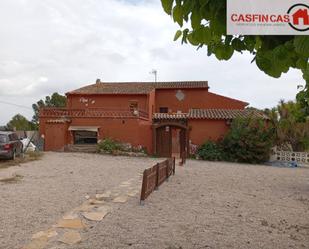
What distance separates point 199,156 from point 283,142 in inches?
241

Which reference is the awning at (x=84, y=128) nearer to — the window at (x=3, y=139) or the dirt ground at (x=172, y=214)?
the window at (x=3, y=139)

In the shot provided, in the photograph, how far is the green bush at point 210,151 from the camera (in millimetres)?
27859

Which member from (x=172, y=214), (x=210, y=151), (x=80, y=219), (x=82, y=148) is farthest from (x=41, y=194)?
(x=82, y=148)

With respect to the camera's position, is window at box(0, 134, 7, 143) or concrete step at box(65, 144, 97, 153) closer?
window at box(0, 134, 7, 143)

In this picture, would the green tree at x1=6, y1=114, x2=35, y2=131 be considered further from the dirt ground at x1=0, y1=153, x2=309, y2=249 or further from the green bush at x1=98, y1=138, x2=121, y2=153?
the dirt ground at x1=0, y1=153, x2=309, y2=249

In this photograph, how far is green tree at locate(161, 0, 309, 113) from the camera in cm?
269

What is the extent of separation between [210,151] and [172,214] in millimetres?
20068

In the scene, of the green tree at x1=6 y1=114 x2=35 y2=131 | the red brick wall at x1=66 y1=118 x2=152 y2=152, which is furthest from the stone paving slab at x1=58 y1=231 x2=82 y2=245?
the green tree at x1=6 y1=114 x2=35 y2=131

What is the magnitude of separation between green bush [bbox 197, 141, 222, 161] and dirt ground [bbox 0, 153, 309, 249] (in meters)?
13.1

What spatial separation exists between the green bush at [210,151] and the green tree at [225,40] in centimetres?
2501

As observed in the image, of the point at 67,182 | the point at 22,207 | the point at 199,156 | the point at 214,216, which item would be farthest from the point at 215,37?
the point at 199,156

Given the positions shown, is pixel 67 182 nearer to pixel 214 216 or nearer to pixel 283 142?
pixel 214 216

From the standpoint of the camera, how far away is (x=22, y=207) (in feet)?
28.9

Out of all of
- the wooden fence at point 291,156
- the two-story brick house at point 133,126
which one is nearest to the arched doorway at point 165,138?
the two-story brick house at point 133,126
